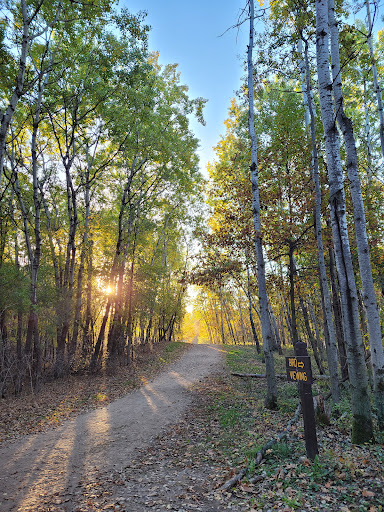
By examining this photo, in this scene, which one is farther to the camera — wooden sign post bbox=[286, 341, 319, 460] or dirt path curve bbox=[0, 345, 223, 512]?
wooden sign post bbox=[286, 341, 319, 460]

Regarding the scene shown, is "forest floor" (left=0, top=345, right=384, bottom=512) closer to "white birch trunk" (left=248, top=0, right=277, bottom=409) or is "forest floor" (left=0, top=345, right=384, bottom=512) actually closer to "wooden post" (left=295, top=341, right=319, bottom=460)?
"wooden post" (left=295, top=341, right=319, bottom=460)

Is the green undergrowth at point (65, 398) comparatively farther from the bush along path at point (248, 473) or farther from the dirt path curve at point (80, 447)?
the bush along path at point (248, 473)

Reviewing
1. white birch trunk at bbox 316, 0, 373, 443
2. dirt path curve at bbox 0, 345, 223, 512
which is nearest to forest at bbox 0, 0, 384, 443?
white birch trunk at bbox 316, 0, 373, 443

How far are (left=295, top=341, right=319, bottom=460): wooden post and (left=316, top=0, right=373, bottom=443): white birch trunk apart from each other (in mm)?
807

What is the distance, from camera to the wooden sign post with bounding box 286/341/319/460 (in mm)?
4863

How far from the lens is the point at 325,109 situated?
5.56 meters

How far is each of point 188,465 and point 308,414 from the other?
7.70ft

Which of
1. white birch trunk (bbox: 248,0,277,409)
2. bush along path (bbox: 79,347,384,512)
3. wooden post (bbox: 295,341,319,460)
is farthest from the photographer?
white birch trunk (bbox: 248,0,277,409)

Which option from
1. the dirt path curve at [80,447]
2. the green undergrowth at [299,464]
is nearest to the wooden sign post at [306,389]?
the green undergrowth at [299,464]

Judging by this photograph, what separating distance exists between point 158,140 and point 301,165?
25.7 feet

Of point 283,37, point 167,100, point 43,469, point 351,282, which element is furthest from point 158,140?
point 43,469

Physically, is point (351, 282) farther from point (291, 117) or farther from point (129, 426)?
point (291, 117)

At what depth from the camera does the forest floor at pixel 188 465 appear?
3.96m

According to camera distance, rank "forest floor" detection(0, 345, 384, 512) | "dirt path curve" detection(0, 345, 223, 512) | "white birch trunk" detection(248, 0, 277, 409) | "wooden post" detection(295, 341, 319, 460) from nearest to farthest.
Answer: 1. "forest floor" detection(0, 345, 384, 512)
2. "dirt path curve" detection(0, 345, 223, 512)
3. "wooden post" detection(295, 341, 319, 460)
4. "white birch trunk" detection(248, 0, 277, 409)
